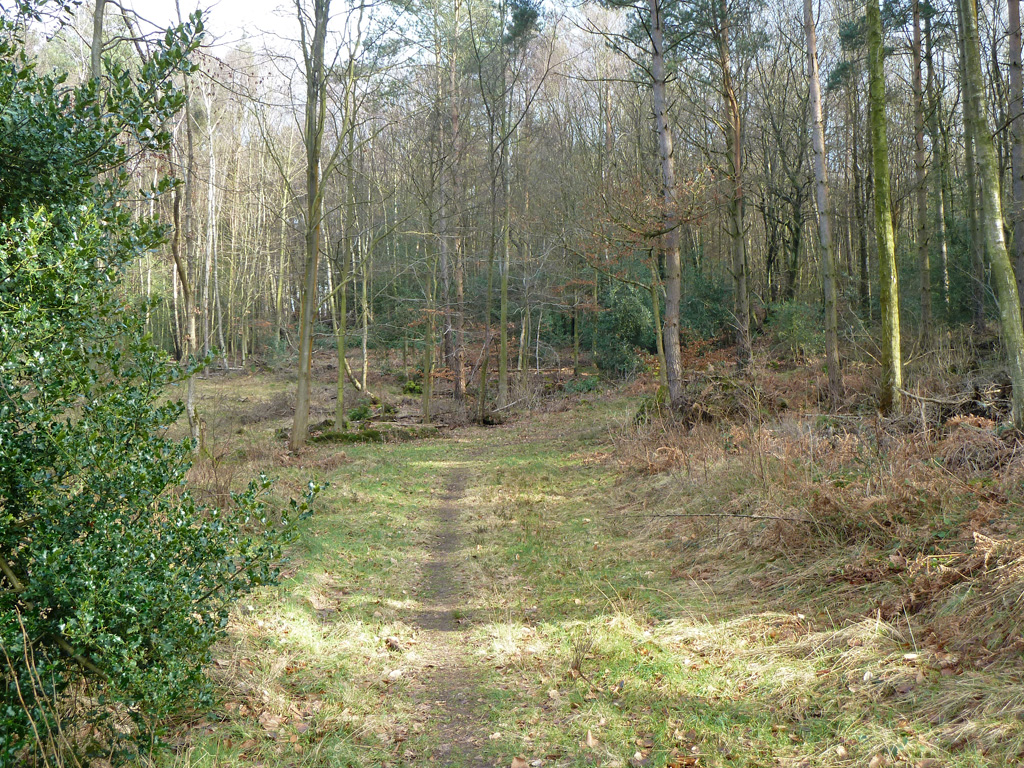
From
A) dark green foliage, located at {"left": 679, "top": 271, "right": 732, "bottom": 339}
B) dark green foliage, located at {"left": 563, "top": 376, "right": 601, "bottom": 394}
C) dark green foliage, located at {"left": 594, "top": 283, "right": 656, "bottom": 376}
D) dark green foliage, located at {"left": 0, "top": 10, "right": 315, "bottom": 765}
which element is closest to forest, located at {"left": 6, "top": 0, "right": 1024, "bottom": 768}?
dark green foliage, located at {"left": 0, "top": 10, "right": 315, "bottom": 765}

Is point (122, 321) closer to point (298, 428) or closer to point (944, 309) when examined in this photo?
point (298, 428)

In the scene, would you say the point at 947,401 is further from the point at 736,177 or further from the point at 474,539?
the point at 736,177

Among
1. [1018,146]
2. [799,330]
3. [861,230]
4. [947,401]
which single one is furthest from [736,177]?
[861,230]

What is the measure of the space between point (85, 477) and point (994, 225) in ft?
25.0

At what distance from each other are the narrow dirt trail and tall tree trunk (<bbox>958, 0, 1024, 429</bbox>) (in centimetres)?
565

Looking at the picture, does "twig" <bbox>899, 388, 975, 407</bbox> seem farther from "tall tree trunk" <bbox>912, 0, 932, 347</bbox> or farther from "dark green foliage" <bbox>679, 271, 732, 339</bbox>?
"dark green foliage" <bbox>679, 271, 732, 339</bbox>

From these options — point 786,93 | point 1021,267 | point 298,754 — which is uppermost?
Result: point 786,93

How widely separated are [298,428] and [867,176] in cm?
2170

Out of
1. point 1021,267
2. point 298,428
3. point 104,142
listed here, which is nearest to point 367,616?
point 104,142

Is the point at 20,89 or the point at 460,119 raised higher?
the point at 460,119

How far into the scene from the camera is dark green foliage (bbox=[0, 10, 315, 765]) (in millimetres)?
3092

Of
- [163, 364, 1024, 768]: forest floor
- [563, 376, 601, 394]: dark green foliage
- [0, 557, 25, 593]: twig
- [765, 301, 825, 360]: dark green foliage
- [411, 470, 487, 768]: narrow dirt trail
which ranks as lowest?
[411, 470, 487, 768]: narrow dirt trail

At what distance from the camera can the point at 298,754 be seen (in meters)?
3.89

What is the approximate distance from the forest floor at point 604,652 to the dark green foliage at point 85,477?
27.9 inches
